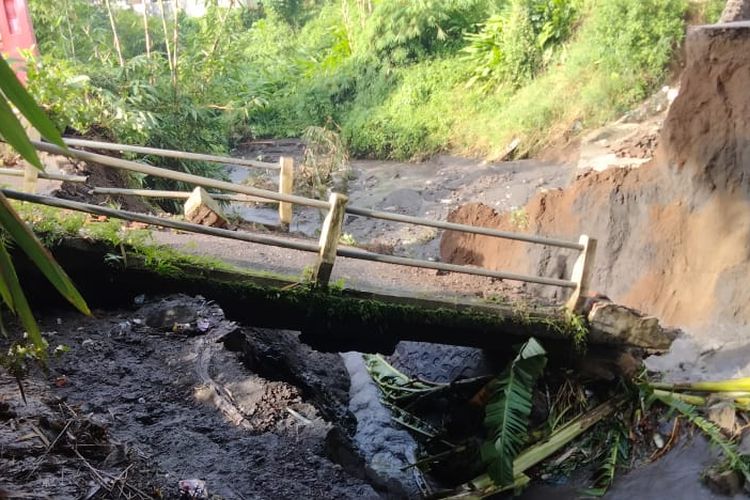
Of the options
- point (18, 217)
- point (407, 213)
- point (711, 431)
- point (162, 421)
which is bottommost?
point (407, 213)

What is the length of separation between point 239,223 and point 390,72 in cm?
1177

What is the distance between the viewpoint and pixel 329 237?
4648 mm

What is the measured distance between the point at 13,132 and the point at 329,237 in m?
3.20

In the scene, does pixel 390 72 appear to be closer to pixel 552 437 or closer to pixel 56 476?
pixel 552 437

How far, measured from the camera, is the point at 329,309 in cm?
498

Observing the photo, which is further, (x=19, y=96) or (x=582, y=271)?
(x=582, y=271)

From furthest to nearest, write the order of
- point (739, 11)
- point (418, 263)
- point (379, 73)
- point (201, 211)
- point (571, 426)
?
point (379, 73)
point (739, 11)
point (201, 211)
point (571, 426)
point (418, 263)

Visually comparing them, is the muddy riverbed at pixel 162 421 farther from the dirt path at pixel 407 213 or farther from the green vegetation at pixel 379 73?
the green vegetation at pixel 379 73

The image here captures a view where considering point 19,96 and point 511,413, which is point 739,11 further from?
point 19,96

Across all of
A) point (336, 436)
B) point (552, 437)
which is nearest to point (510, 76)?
point (552, 437)

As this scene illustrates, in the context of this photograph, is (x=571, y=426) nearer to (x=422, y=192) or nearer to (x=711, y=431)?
(x=711, y=431)

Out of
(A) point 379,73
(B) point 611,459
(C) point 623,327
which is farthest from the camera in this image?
(A) point 379,73

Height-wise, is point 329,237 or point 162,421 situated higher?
point 329,237

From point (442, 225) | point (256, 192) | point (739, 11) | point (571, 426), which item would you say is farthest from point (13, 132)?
point (739, 11)
